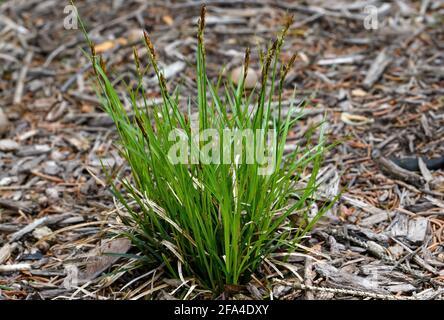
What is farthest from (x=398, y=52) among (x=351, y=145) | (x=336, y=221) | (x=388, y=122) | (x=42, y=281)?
(x=42, y=281)

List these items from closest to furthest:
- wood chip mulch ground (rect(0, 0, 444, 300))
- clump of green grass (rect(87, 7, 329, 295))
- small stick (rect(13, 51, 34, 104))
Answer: clump of green grass (rect(87, 7, 329, 295)) → wood chip mulch ground (rect(0, 0, 444, 300)) → small stick (rect(13, 51, 34, 104))

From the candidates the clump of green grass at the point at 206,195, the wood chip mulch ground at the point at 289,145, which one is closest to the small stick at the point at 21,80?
the wood chip mulch ground at the point at 289,145

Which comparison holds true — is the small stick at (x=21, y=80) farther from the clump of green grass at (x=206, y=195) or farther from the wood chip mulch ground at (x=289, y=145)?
the clump of green grass at (x=206, y=195)

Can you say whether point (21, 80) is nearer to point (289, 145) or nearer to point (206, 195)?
point (289, 145)

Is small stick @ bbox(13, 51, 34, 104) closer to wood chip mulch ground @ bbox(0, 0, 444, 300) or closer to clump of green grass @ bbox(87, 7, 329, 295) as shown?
wood chip mulch ground @ bbox(0, 0, 444, 300)

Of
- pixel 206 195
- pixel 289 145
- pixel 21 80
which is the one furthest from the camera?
pixel 21 80

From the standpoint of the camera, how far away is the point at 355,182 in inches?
114

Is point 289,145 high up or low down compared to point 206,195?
down

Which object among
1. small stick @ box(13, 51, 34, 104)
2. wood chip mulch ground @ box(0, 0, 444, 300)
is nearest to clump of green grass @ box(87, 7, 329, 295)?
wood chip mulch ground @ box(0, 0, 444, 300)

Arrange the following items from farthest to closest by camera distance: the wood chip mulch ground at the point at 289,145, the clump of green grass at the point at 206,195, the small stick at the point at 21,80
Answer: the small stick at the point at 21,80 < the wood chip mulch ground at the point at 289,145 < the clump of green grass at the point at 206,195

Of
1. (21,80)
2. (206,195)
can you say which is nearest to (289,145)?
(206,195)

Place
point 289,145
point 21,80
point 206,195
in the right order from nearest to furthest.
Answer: point 206,195, point 289,145, point 21,80
